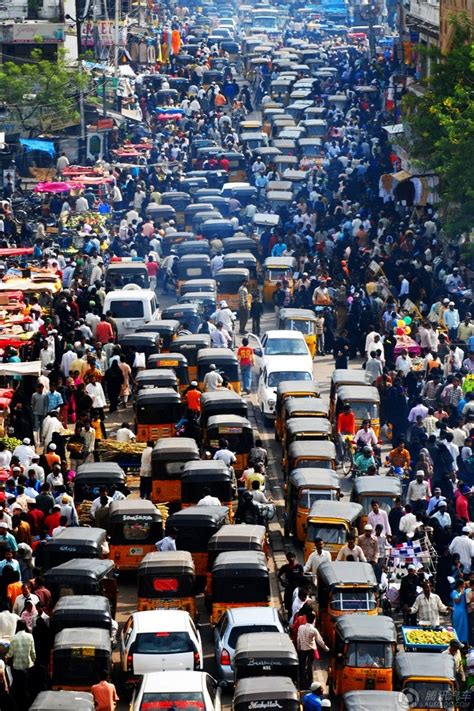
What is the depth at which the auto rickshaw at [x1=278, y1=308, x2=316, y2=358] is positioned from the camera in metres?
46.0

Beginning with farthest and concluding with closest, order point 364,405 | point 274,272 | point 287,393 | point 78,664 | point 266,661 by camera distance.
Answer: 1. point 274,272
2. point 287,393
3. point 364,405
4. point 78,664
5. point 266,661

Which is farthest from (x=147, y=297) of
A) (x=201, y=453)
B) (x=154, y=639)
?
(x=154, y=639)

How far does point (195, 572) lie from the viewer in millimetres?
31141

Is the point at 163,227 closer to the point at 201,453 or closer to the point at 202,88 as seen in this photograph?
the point at 201,453

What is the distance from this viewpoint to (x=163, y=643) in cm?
2680

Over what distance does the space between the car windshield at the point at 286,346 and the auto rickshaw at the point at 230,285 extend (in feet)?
26.0

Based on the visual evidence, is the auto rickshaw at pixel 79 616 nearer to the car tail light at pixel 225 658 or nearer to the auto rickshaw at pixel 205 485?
the car tail light at pixel 225 658

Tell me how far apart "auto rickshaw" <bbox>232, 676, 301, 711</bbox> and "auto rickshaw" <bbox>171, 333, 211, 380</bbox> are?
1861 centimetres

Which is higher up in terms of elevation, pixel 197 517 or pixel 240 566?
pixel 240 566

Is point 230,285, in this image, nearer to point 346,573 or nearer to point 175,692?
point 346,573

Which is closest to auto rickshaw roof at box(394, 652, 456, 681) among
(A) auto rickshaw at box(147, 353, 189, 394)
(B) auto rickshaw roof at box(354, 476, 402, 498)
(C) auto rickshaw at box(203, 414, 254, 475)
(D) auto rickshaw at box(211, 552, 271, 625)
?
(D) auto rickshaw at box(211, 552, 271, 625)

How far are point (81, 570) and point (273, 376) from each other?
13.2 meters

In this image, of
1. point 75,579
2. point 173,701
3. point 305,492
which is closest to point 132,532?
point 305,492

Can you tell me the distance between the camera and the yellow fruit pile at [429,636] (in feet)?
90.9
